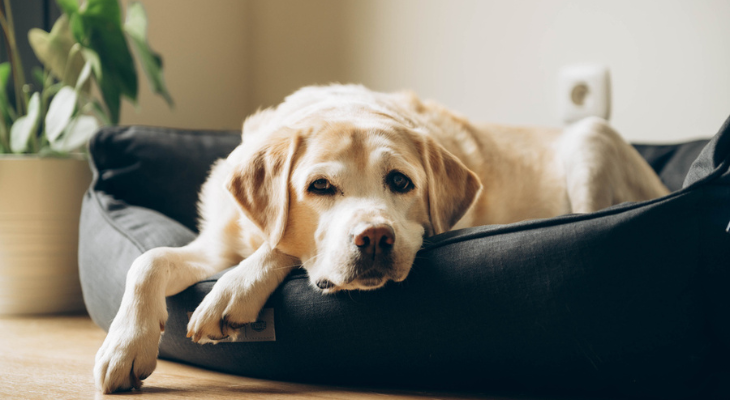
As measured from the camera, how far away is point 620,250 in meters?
1.26

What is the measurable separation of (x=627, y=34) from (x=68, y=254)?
281cm

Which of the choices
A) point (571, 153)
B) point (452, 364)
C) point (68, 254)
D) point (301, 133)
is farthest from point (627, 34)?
point (68, 254)

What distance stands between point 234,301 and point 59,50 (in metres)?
1.94

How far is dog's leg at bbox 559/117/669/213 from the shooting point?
2.34 meters

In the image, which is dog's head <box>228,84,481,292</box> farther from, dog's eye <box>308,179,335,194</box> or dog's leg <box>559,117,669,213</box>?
dog's leg <box>559,117,669,213</box>

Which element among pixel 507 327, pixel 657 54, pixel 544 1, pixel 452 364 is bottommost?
pixel 452 364

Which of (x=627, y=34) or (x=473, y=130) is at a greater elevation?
(x=627, y=34)

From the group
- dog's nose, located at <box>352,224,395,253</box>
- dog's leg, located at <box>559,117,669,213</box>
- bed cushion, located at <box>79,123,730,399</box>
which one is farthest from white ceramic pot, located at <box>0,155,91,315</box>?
dog's leg, located at <box>559,117,669,213</box>

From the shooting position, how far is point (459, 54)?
333 centimetres

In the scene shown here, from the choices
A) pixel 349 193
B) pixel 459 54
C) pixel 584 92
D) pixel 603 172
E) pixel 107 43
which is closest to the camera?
pixel 349 193

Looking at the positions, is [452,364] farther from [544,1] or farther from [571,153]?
[544,1]

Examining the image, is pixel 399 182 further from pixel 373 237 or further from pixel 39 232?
pixel 39 232

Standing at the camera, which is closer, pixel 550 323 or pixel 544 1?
pixel 550 323

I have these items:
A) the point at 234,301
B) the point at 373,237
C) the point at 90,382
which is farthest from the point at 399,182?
the point at 90,382
